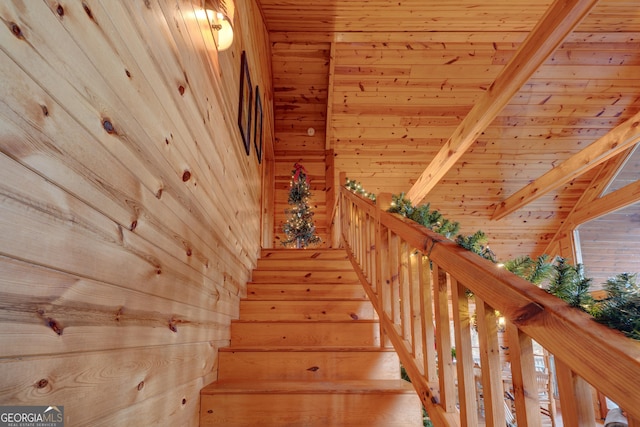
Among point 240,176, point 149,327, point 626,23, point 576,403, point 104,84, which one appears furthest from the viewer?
point 626,23

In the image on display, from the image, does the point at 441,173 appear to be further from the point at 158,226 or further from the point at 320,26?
the point at 158,226

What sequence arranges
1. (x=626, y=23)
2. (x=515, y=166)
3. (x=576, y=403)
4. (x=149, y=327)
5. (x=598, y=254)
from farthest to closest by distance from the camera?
(x=598, y=254)
(x=515, y=166)
(x=626, y=23)
(x=149, y=327)
(x=576, y=403)

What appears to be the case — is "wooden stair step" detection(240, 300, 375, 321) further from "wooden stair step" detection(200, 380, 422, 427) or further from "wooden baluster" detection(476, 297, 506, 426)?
"wooden baluster" detection(476, 297, 506, 426)

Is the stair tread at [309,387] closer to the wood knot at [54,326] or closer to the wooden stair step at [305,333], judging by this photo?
the wooden stair step at [305,333]

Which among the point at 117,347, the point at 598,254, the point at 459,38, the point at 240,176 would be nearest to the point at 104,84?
the point at 117,347

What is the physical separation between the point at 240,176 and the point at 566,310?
99.7 inches

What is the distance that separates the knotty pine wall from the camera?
664 mm

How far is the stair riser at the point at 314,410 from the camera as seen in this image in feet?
6.17

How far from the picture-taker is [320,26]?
4.57 metres

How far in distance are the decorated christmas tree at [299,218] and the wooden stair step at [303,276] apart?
7.30 feet

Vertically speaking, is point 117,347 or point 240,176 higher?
point 240,176

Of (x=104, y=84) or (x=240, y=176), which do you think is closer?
(x=104, y=84)

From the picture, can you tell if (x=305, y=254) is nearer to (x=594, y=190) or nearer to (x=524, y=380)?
(x=524, y=380)

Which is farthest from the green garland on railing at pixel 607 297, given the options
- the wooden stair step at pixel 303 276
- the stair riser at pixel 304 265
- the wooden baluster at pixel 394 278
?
the stair riser at pixel 304 265
